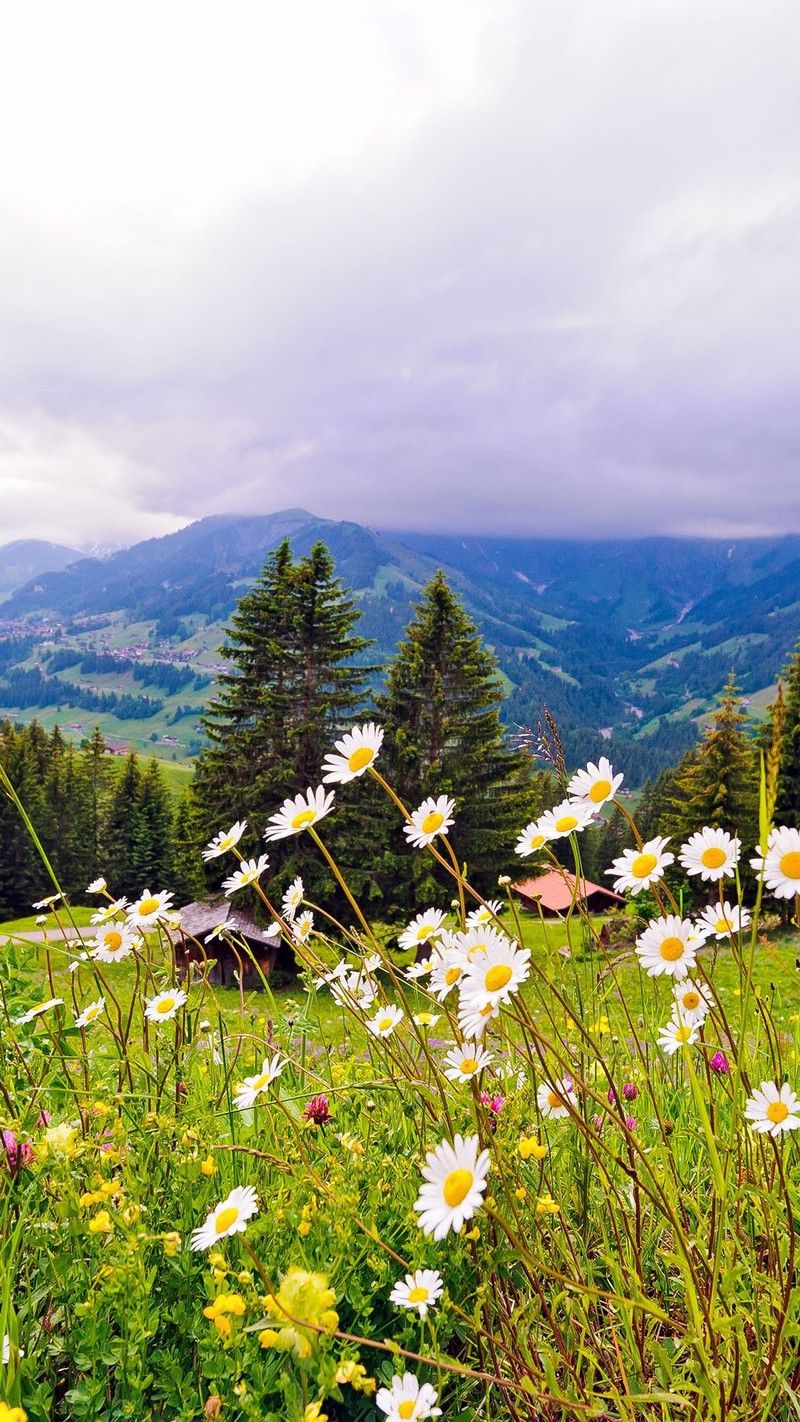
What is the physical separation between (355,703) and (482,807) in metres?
5.64

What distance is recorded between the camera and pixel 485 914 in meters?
1.85

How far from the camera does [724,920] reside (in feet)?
5.32

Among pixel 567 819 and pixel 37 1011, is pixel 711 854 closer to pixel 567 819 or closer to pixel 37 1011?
pixel 567 819

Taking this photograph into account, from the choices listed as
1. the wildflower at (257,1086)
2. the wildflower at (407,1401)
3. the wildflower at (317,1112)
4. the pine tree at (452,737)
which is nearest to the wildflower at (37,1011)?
the wildflower at (257,1086)

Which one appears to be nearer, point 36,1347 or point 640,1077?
point 36,1347

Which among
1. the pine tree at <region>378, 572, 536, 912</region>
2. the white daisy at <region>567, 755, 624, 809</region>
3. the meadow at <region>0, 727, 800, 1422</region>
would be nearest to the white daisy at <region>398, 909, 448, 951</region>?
the meadow at <region>0, 727, 800, 1422</region>

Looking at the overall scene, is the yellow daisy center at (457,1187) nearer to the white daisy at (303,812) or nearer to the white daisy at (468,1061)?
the white daisy at (468,1061)

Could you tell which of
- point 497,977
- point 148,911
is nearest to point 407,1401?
point 497,977

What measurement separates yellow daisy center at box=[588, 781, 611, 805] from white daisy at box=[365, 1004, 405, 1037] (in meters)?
0.76

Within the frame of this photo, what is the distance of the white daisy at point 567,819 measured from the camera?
1652 mm

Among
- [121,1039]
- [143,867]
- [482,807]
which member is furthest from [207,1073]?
[143,867]

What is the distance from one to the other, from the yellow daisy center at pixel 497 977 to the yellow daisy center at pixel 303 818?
74cm

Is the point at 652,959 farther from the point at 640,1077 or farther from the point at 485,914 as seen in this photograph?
the point at 640,1077

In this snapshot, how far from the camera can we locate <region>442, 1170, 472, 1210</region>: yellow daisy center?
3.72 feet
